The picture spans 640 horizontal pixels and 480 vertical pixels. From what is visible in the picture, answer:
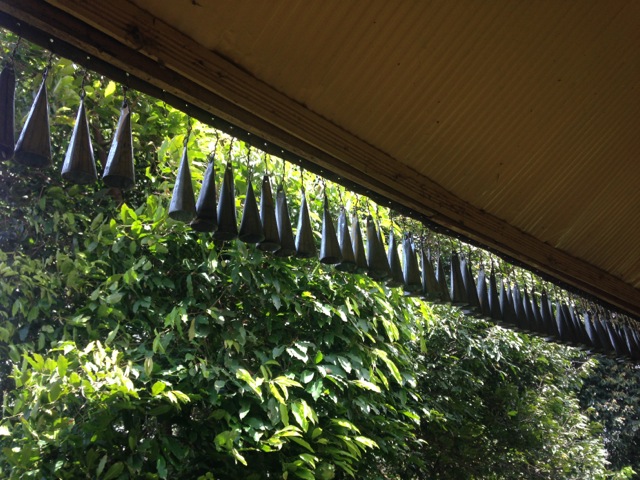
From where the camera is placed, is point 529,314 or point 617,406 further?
point 617,406

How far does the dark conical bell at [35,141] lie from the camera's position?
4.25 feet

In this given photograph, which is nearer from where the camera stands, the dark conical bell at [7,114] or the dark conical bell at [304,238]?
the dark conical bell at [7,114]

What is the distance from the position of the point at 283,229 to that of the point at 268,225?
0.08m

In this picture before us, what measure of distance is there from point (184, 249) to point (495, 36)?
1645mm

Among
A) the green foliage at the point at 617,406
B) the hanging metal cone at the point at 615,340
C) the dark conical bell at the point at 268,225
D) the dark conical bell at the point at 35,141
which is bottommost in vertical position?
the dark conical bell at the point at 35,141

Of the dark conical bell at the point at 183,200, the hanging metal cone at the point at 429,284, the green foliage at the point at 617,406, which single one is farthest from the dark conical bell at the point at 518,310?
the green foliage at the point at 617,406

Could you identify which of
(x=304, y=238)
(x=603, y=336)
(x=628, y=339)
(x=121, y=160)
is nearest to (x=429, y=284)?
(x=304, y=238)

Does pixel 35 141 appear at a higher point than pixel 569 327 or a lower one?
lower

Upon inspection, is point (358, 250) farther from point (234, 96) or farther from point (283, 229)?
point (234, 96)

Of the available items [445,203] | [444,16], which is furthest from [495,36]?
[445,203]

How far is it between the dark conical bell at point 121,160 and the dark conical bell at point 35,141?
0.48 feet

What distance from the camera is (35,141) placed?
4.26 feet

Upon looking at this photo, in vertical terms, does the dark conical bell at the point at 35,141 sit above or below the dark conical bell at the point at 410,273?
below

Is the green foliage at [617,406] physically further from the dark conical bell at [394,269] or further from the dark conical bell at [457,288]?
the dark conical bell at [394,269]
